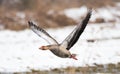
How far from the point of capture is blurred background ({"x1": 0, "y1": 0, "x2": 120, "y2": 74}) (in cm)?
1078

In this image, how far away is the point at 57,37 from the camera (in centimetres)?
1923

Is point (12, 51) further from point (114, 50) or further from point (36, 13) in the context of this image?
point (36, 13)

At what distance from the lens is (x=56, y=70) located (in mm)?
10422

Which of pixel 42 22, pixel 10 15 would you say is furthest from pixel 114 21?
pixel 10 15

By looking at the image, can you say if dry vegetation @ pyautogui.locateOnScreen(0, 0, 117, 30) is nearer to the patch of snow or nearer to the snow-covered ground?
the patch of snow

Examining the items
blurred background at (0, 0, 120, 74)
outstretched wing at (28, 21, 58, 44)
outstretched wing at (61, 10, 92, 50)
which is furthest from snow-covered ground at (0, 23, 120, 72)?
outstretched wing at (28, 21, 58, 44)

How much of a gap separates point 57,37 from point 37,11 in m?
7.44

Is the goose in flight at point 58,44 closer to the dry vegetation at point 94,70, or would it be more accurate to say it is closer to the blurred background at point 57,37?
the blurred background at point 57,37

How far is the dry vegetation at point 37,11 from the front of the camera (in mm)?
24228

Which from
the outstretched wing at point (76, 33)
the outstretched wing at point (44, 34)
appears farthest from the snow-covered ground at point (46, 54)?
the outstretched wing at point (44, 34)

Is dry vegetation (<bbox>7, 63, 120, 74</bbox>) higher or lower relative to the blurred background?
lower

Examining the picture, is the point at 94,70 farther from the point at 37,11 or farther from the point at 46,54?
the point at 37,11

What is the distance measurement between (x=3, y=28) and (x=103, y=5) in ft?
25.1

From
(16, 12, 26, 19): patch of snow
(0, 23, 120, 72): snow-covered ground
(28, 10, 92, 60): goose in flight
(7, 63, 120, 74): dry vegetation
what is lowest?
(28, 10, 92, 60): goose in flight
